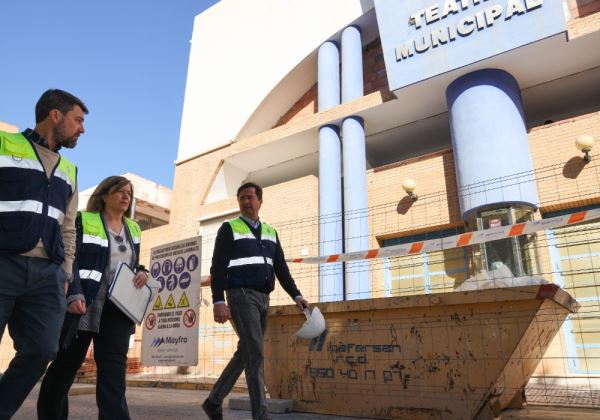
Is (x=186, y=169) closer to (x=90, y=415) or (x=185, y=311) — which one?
(x=185, y=311)

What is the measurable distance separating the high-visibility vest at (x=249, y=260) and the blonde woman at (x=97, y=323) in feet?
2.35

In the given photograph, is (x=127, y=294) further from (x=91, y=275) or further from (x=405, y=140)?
(x=405, y=140)

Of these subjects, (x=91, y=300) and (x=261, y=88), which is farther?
(x=261, y=88)

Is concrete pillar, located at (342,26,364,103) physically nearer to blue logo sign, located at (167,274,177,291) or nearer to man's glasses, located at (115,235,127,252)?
blue logo sign, located at (167,274,177,291)

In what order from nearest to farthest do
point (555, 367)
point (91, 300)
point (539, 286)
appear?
point (91, 300)
point (539, 286)
point (555, 367)

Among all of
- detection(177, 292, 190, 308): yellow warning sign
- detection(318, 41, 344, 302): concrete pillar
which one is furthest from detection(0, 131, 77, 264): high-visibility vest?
detection(318, 41, 344, 302): concrete pillar

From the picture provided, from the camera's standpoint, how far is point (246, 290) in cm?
352

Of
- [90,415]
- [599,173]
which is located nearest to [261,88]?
A: [599,173]

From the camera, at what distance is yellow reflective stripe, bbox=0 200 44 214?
2.24 m

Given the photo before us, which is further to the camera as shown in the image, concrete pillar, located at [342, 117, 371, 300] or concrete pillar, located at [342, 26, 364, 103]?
concrete pillar, located at [342, 26, 364, 103]

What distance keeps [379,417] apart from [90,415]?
2.52 meters

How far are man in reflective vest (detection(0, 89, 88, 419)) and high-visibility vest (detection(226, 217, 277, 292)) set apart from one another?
4.20 ft

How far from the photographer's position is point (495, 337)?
3697mm

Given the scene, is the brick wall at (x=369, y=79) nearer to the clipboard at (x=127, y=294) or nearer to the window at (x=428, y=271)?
the window at (x=428, y=271)
